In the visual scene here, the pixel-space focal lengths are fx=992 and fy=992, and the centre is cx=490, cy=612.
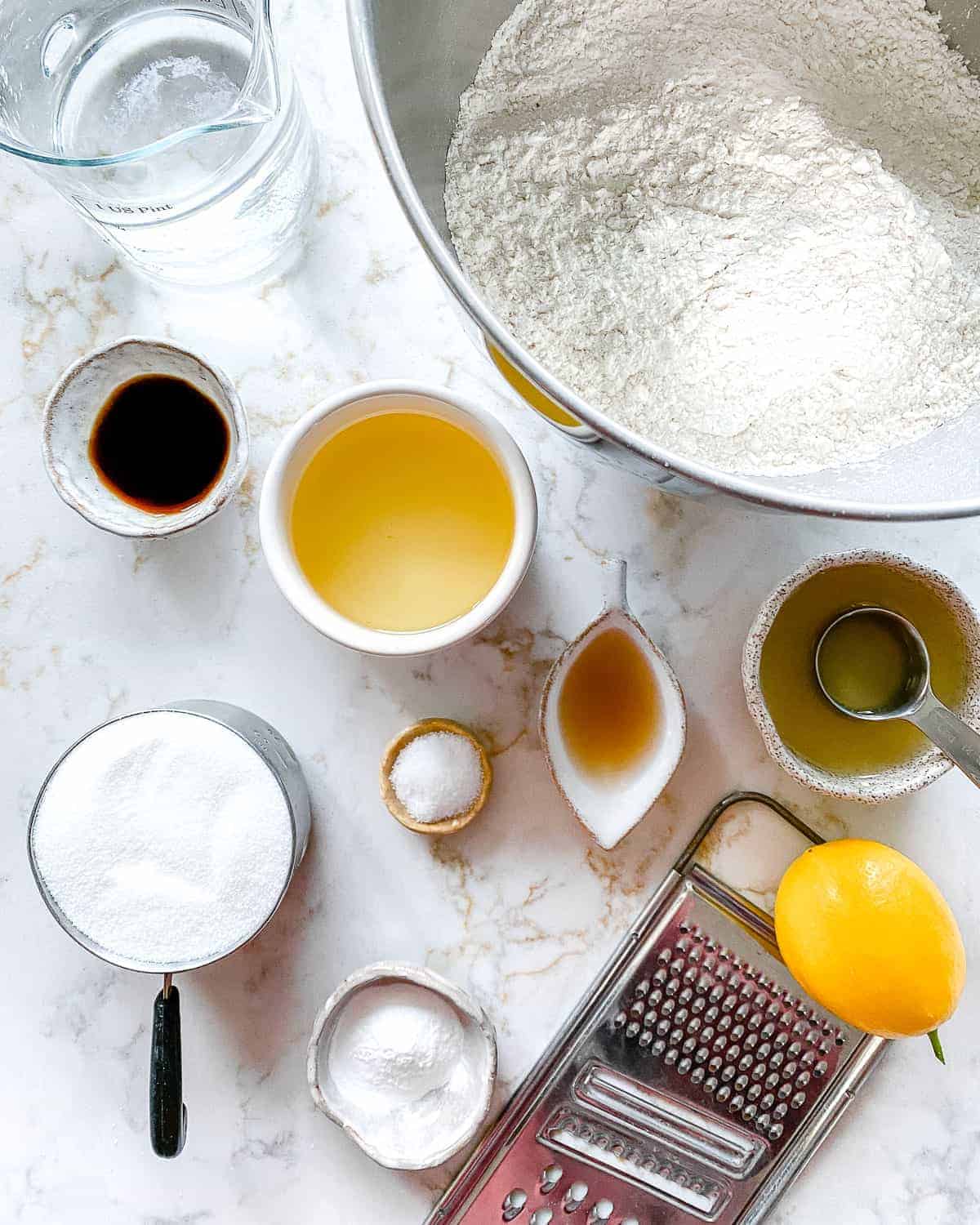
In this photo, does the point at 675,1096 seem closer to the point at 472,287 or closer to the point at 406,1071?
the point at 406,1071

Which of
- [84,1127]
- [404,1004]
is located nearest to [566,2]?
[404,1004]

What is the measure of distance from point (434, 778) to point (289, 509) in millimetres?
265

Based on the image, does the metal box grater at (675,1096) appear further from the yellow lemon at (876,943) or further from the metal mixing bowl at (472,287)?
the metal mixing bowl at (472,287)

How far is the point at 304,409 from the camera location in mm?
926

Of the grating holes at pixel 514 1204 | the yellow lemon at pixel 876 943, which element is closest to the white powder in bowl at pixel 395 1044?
the grating holes at pixel 514 1204

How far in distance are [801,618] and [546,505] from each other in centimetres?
25

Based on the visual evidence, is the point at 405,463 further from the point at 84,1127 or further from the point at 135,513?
the point at 84,1127

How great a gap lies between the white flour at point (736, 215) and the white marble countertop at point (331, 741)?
0.17m

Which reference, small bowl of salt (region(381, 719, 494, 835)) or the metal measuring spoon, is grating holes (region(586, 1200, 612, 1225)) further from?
the metal measuring spoon

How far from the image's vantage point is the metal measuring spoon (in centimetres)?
81

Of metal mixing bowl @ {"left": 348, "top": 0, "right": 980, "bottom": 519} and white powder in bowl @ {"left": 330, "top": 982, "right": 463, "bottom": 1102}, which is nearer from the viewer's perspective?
metal mixing bowl @ {"left": 348, "top": 0, "right": 980, "bottom": 519}

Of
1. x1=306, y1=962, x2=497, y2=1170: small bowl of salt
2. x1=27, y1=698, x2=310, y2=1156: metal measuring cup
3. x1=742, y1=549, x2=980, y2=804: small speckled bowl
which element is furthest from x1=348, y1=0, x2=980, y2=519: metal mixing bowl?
x1=306, y1=962, x2=497, y2=1170: small bowl of salt

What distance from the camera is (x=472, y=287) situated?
653mm

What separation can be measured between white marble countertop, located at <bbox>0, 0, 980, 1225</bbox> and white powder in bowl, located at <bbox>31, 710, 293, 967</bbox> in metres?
0.11
